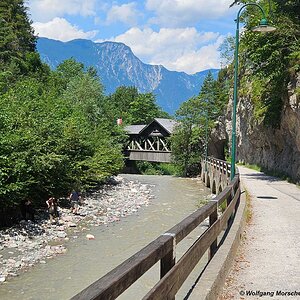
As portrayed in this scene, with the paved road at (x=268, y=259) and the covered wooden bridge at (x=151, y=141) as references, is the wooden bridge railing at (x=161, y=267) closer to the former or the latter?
the paved road at (x=268, y=259)

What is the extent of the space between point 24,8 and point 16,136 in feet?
172

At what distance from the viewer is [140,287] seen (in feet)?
35.7

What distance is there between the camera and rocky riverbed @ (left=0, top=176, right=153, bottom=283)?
13.7 metres

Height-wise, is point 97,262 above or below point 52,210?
below

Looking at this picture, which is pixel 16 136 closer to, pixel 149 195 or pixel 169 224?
pixel 169 224

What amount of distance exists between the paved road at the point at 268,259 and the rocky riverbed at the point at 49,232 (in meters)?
7.21

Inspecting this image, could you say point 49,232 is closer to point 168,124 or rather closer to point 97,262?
point 97,262

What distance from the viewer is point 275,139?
103 feet

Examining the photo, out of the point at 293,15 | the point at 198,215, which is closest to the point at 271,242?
the point at 198,215

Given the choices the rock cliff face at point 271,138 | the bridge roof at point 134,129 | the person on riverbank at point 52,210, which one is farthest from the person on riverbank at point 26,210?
the bridge roof at point 134,129

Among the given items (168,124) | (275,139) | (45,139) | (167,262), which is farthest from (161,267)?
(168,124)

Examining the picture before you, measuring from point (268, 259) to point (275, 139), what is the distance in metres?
25.6

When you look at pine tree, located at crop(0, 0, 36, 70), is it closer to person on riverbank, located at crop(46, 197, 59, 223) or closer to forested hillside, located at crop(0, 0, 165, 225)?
forested hillside, located at crop(0, 0, 165, 225)

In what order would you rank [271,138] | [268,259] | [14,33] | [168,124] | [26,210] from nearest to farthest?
[268,259], [26,210], [271,138], [14,33], [168,124]
